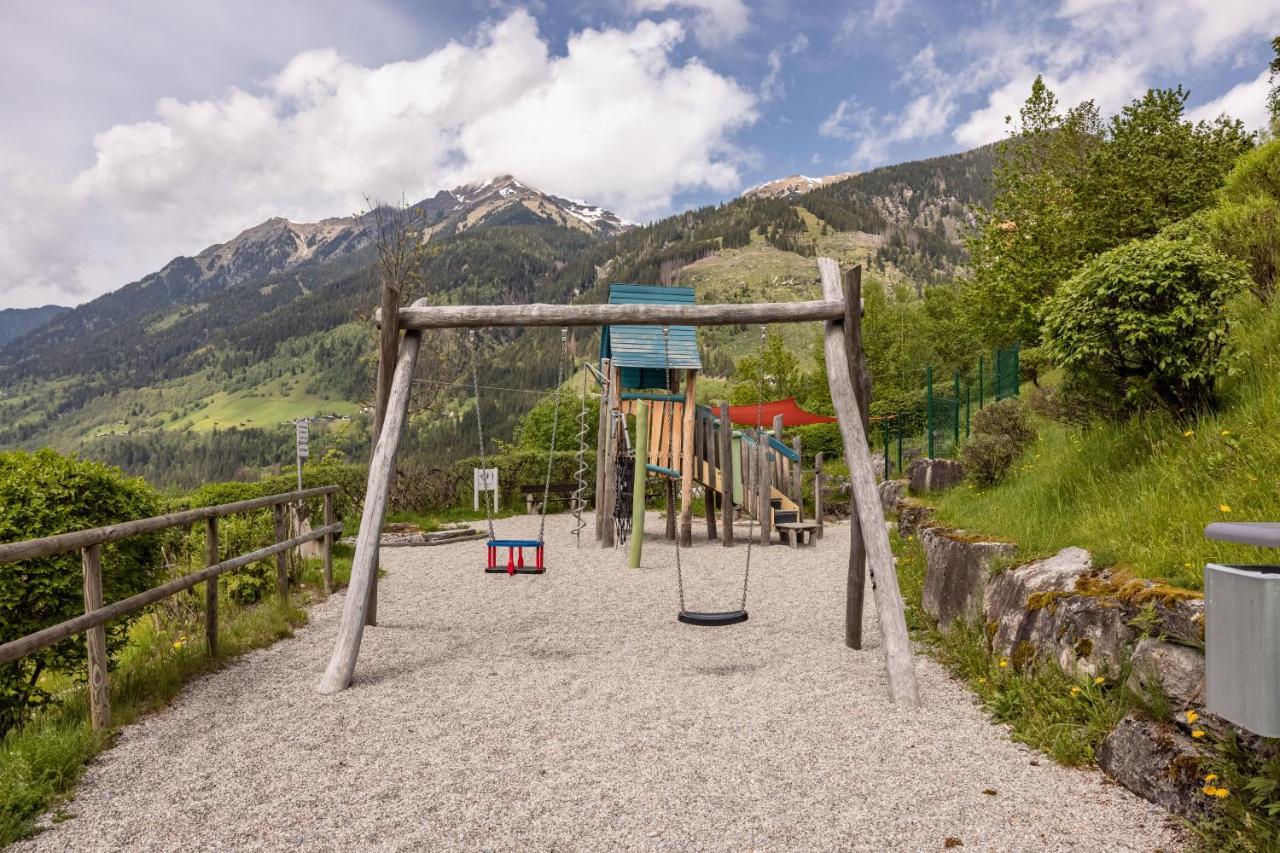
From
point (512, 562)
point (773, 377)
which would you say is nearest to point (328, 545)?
point (512, 562)

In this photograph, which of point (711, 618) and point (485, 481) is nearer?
point (711, 618)

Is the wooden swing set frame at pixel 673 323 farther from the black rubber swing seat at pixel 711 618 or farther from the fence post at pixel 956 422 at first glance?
the fence post at pixel 956 422

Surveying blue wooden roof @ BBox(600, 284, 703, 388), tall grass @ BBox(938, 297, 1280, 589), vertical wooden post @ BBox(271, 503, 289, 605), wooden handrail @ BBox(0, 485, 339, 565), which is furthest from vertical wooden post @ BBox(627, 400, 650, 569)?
wooden handrail @ BBox(0, 485, 339, 565)

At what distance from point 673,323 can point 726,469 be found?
694 centimetres

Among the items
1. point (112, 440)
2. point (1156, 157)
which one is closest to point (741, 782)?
point (1156, 157)

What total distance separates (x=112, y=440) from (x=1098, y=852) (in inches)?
8011

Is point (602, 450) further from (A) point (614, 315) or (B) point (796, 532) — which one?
(A) point (614, 315)

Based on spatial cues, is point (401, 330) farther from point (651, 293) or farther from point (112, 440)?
point (112, 440)

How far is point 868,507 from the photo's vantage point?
6117mm

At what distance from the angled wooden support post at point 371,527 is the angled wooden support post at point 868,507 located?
147 inches

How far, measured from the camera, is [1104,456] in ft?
21.1

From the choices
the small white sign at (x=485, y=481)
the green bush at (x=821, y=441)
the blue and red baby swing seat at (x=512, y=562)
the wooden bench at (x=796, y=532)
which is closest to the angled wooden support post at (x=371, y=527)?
the blue and red baby swing seat at (x=512, y=562)

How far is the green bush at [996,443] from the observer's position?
347 inches

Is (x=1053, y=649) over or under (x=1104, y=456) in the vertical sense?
under
